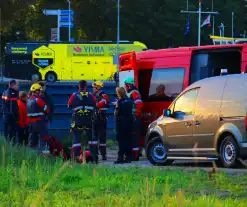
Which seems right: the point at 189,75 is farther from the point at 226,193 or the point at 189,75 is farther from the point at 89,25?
the point at 89,25

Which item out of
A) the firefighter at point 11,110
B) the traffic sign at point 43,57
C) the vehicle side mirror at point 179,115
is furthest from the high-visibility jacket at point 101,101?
the traffic sign at point 43,57

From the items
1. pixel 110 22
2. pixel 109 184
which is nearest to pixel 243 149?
pixel 109 184

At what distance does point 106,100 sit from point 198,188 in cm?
902

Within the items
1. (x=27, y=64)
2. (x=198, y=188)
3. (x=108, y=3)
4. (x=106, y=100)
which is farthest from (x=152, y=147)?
(x=108, y=3)

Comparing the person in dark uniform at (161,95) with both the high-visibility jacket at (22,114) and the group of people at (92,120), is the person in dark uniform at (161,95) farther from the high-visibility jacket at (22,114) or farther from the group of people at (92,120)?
the high-visibility jacket at (22,114)

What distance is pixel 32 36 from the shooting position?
81500 millimetres

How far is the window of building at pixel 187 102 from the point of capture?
16.5m

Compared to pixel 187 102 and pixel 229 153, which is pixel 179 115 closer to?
pixel 187 102

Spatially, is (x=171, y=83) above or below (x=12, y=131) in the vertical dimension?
above

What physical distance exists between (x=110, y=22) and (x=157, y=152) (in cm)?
6349

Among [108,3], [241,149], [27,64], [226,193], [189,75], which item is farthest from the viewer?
[108,3]

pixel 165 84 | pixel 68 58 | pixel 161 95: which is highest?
pixel 68 58

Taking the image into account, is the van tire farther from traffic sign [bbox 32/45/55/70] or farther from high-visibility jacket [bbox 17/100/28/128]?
→ traffic sign [bbox 32/45/55/70]

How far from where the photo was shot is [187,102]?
16.7m
